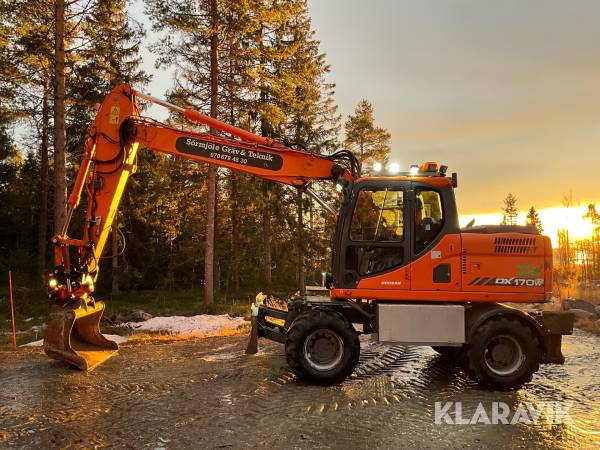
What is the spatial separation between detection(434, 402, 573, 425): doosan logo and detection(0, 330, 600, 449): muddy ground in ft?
0.32

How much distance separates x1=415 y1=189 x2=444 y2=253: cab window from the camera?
744 centimetres

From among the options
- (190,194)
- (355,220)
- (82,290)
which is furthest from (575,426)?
(190,194)

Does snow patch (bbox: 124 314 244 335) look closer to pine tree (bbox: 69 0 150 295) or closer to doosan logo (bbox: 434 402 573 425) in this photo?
pine tree (bbox: 69 0 150 295)

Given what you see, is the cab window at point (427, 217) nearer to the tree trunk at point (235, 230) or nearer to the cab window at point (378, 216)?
the cab window at point (378, 216)

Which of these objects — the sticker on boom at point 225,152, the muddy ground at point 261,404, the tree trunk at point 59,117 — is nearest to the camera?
the muddy ground at point 261,404

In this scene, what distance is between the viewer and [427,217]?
750cm

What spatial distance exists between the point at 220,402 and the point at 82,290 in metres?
3.59

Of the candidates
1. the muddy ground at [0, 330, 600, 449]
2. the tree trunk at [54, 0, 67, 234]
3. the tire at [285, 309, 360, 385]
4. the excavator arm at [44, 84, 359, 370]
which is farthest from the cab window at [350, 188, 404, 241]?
the tree trunk at [54, 0, 67, 234]

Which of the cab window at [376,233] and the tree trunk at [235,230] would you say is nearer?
the cab window at [376,233]

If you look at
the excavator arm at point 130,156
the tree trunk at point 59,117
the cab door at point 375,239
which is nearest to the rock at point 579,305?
the cab door at point 375,239

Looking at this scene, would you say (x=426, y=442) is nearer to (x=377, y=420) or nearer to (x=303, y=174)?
(x=377, y=420)

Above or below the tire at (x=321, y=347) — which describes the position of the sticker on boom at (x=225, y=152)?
above

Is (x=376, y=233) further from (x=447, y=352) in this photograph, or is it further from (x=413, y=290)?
(x=447, y=352)

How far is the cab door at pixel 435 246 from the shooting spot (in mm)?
7379
